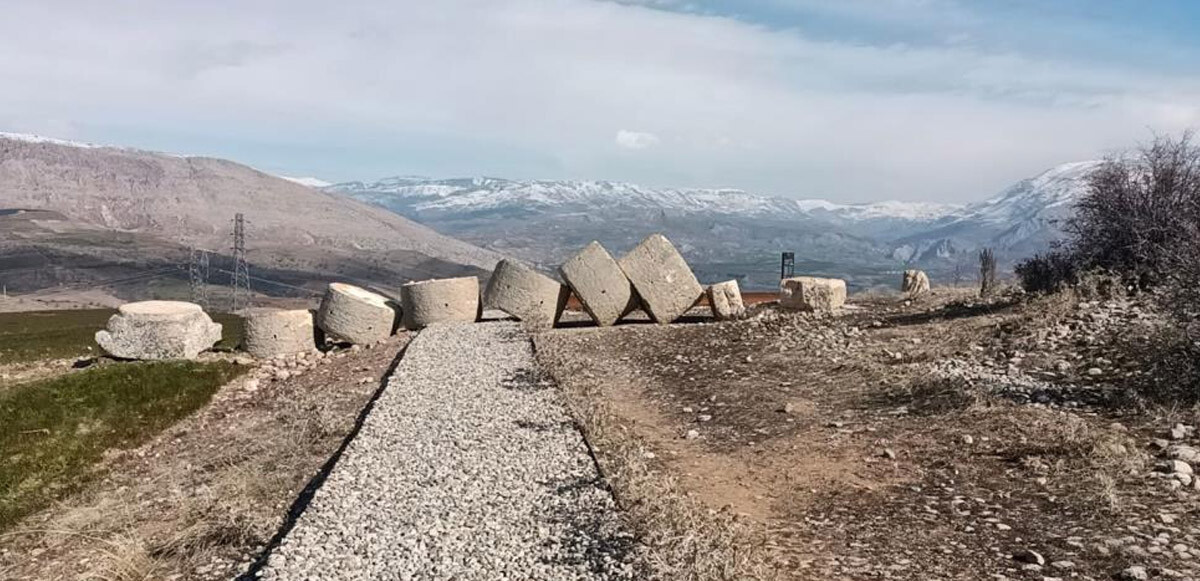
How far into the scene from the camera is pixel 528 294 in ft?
76.5

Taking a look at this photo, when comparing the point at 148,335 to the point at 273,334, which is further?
the point at 273,334

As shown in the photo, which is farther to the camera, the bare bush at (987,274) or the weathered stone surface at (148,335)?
the bare bush at (987,274)

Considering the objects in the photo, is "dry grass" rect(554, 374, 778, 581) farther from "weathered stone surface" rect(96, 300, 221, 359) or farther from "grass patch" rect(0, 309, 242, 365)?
"grass patch" rect(0, 309, 242, 365)

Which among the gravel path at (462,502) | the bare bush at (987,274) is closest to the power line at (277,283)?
the bare bush at (987,274)

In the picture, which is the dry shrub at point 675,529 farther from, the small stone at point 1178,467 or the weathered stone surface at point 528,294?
the weathered stone surface at point 528,294

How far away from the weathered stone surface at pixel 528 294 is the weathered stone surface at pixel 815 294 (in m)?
6.16

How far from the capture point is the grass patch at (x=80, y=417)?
1394 cm

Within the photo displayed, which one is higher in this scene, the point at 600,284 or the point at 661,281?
the point at 661,281

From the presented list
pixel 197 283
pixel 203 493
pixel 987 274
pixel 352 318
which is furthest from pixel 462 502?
pixel 197 283

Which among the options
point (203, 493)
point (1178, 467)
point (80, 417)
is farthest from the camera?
point (80, 417)

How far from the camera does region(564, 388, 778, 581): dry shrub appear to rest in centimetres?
710

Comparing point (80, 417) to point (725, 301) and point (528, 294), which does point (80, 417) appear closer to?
point (528, 294)

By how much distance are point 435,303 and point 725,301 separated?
25.4 feet

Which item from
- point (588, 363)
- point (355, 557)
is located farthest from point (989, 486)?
point (588, 363)
